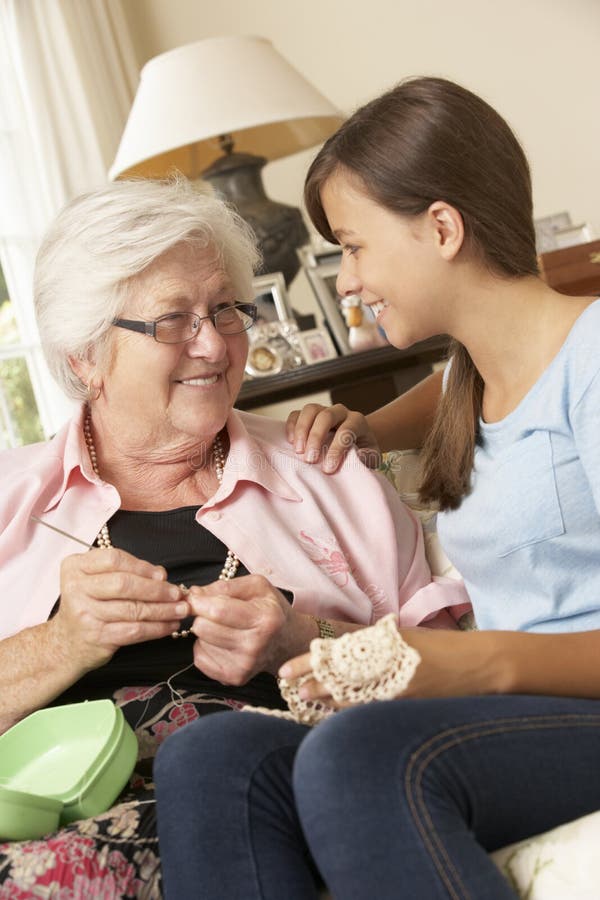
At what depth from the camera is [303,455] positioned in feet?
6.01

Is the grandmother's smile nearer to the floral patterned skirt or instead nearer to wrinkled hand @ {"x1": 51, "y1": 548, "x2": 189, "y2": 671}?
wrinkled hand @ {"x1": 51, "y1": 548, "x2": 189, "y2": 671}

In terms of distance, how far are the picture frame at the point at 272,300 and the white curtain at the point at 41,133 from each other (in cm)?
77

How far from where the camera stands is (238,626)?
138 cm

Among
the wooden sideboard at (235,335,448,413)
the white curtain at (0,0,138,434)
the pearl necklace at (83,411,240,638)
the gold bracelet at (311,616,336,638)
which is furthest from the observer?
the white curtain at (0,0,138,434)

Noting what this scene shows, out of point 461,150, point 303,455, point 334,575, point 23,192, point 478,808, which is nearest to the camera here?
point 478,808

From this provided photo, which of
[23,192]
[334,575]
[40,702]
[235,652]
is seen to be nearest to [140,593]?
[235,652]

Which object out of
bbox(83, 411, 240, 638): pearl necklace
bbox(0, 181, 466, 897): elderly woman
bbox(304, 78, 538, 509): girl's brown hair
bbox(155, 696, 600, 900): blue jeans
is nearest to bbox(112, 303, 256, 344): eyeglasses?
bbox(0, 181, 466, 897): elderly woman

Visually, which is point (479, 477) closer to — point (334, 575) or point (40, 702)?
point (334, 575)

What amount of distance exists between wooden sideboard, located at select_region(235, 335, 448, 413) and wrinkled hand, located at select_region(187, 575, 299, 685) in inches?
53.4

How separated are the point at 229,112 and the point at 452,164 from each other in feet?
5.68

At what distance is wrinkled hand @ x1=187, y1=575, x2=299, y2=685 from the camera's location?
1.37 metres

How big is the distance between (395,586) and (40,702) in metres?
0.56

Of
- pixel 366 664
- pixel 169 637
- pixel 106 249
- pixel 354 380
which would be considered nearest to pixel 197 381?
pixel 106 249

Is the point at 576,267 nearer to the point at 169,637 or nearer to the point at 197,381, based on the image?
the point at 197,381
